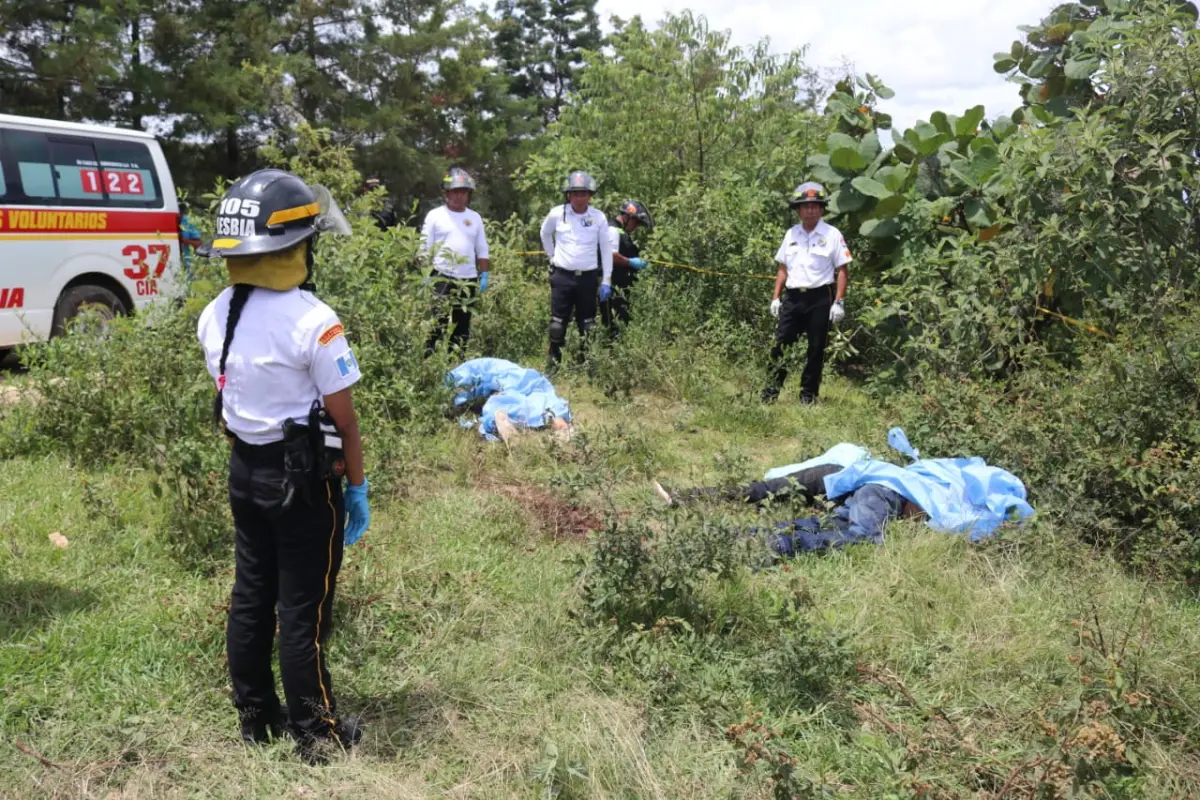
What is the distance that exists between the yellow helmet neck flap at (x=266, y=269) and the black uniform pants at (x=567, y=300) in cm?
496

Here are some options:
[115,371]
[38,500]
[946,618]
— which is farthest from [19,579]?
[946,618]

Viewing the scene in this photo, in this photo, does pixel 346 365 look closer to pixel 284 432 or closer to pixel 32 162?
pixel 284 432

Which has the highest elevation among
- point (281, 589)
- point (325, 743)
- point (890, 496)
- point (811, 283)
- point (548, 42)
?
point (548, 42)

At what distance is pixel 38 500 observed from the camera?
4426mm

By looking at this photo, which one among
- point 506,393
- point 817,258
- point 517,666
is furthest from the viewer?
point 817,258

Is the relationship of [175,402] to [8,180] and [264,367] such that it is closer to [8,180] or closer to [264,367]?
[264,367]

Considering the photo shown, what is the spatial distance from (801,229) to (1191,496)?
12.2ft

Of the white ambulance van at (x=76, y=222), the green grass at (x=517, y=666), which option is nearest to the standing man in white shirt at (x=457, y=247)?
the white ambulance van at (x=76, y=222)

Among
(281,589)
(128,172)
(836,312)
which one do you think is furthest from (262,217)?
(128,172)

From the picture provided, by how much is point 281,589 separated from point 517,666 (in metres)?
0.91

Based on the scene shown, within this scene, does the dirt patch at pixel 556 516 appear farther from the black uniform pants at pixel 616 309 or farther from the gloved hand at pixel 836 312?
the black uniform pants at pixel 616 309

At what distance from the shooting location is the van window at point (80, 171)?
301 inches

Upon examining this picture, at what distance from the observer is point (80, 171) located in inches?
323

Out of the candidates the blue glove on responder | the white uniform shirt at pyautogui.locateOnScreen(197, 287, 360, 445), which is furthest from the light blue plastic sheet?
the white uniform shirt at pyautogui.locateOnScreen(197, 287, 360, 445)
